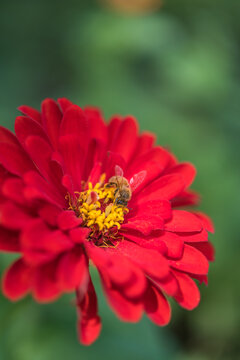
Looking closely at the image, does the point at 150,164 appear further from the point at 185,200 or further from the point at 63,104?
the point at 63,104

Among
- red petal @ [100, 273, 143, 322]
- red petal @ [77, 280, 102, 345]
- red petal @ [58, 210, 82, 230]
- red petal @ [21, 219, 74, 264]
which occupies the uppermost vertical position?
red petal @ [58, 210, 82, 230]

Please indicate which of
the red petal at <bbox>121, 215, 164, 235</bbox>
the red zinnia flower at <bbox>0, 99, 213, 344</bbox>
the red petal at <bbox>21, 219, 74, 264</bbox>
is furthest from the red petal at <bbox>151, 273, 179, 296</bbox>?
the red petal at <bbox>21, 219, 74, 264</bbox>

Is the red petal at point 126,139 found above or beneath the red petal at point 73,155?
above

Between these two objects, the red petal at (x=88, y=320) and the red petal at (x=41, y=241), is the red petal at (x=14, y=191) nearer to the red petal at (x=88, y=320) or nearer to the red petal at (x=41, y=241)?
the red petal at (x=41, y=241)

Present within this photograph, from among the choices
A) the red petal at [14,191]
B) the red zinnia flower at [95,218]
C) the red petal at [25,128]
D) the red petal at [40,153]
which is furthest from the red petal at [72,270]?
the red petal at [25,128]

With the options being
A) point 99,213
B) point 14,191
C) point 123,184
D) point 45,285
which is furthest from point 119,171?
point 45,285

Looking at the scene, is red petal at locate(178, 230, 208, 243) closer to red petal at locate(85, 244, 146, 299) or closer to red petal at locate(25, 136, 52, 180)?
red petal at locate(85, 244, 146, 299)
